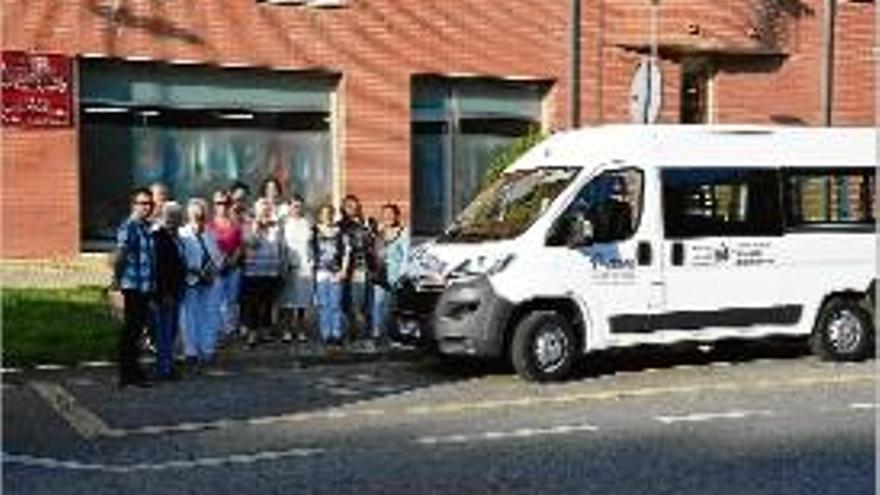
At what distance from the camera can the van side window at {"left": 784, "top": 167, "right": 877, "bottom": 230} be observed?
53.9 ft

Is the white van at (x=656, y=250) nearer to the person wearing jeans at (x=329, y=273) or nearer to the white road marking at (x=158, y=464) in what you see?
the person wearing jeans at (x=329, y=273)

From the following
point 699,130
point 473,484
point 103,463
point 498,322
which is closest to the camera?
point 473,484

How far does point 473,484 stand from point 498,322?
15.8 feet

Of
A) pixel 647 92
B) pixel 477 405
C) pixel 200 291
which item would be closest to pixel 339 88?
pixel 647 92

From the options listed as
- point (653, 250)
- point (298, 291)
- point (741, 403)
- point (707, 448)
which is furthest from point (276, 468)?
point (298, 291)

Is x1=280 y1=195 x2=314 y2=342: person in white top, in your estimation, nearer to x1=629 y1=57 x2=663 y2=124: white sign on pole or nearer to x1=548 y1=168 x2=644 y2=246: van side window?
x1=548 y1=168 x2=644 y2=246: van side window

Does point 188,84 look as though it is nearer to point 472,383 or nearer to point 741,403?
point 472,383

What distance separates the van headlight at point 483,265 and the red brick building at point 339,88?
8816 mm

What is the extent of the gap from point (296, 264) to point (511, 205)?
2736mm

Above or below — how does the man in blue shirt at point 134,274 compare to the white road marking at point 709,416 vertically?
above

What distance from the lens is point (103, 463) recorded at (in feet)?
36.0

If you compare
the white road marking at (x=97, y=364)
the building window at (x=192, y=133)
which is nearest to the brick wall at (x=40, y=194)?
the building window at (x=192, y=133)

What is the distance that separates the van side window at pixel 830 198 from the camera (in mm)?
16438

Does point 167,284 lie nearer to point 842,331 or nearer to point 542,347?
point 542,347
